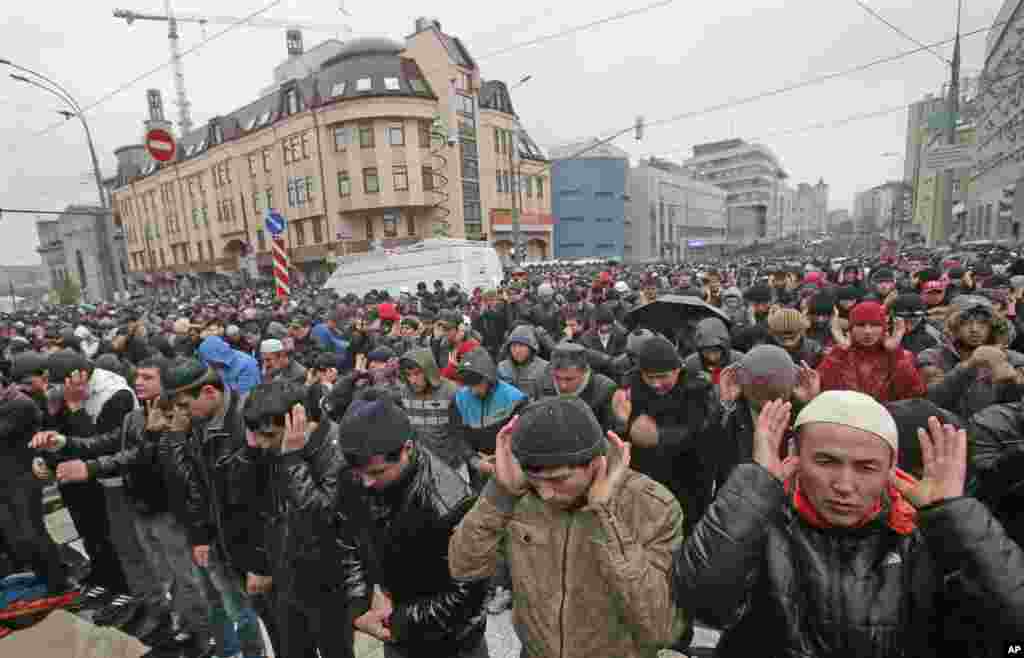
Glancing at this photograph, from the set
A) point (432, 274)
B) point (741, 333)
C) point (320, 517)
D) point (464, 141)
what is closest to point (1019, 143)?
point (464, 141)

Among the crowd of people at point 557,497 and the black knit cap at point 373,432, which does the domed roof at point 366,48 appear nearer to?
the crowd of people at point 557,497

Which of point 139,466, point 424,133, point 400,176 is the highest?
point 424,133

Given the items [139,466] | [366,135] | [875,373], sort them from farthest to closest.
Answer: [366,135] < [875,373] < [139,466]

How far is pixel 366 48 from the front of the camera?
36312 mm

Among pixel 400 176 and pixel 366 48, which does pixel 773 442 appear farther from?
pixel 366 48

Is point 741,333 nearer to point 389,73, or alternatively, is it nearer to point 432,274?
point 432,274

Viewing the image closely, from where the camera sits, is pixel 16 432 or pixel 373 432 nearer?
pixel 373 432

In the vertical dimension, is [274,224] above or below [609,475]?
above

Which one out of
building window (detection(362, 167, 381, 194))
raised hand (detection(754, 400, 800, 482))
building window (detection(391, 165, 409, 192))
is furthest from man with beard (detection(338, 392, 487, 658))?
building window (detection(362, 167, 381, 194))

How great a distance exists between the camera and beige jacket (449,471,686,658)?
1.72m

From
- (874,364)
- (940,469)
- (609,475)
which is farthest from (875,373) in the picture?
(609,475)

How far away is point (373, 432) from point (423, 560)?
61 cm

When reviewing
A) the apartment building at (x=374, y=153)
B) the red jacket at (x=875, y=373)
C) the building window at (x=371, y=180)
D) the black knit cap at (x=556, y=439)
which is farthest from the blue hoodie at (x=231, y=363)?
the building window at (x=371, y=180)

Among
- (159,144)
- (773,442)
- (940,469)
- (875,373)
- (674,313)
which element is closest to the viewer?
(940,469)
